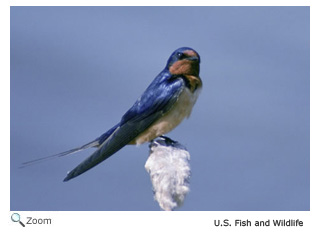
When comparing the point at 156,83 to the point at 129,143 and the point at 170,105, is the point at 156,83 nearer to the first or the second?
the point at 170,105

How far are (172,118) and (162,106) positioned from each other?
7 centimetres

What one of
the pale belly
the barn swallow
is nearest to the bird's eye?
the barn swallow

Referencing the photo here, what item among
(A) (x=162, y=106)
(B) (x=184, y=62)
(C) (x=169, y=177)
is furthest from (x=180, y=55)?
(C) (x=169, y=177)

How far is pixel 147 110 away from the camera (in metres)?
2.62

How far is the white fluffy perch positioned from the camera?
1.93 meters

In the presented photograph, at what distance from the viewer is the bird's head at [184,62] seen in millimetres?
2627

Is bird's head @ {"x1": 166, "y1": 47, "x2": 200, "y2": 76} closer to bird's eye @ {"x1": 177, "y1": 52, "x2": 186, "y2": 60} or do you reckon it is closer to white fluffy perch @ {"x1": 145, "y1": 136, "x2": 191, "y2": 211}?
bird's eye @ {"x1": 177, "y1": 52, "x2": 186, "y2": 60}

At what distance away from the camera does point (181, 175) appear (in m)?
1.97

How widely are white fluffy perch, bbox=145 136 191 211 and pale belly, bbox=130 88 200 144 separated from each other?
1.64 ft

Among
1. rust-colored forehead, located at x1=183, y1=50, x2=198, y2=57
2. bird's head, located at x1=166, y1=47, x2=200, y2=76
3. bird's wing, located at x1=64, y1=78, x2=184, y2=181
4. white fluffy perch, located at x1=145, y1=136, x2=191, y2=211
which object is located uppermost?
rust-colored forehead, located at x1=183, y1=50, x2=198, y2=57

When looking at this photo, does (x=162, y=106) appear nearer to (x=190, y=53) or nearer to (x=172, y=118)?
(x=172, y=118)

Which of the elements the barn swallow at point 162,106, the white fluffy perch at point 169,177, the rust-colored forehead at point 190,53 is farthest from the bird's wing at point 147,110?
the white fluffy perch at point 169,177
